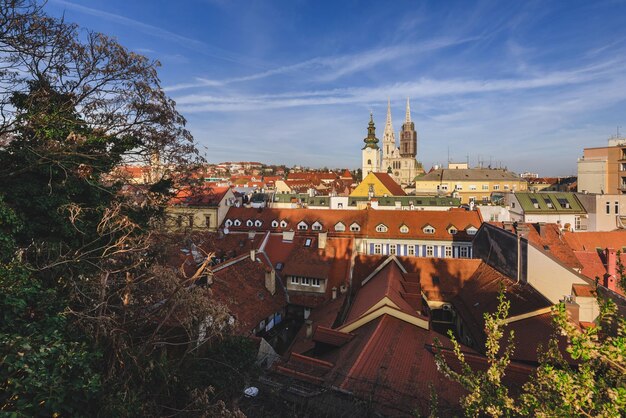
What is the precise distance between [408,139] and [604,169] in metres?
86.4

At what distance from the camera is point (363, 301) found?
17375mm

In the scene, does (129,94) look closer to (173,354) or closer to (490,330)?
(173,354)

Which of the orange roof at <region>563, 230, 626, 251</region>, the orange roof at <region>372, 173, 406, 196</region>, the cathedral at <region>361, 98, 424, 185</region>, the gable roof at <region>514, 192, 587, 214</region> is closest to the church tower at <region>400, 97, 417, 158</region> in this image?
the cathedral at <region>361, 98, 424, 185</region>

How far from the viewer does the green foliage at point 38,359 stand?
192 inches

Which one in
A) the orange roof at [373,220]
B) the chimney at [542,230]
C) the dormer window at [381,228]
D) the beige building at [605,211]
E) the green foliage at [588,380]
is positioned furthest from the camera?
the beige building at [605,211]

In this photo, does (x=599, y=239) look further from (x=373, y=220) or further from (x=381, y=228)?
(x=373, y=220)

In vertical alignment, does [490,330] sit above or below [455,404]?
above

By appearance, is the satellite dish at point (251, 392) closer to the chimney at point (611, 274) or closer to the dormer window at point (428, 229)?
the chimney at point (611, 274)

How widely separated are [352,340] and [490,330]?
8600mm

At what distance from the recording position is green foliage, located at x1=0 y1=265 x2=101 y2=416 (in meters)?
4.87

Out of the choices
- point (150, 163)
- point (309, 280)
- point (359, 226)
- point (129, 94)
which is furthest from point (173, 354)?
point (359, 226)

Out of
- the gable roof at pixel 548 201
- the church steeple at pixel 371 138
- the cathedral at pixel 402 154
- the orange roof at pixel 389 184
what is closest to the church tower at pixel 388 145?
the cathedral at pixel 402 154

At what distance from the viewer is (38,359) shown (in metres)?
5.15

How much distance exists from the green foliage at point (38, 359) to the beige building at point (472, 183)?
80.9 m
